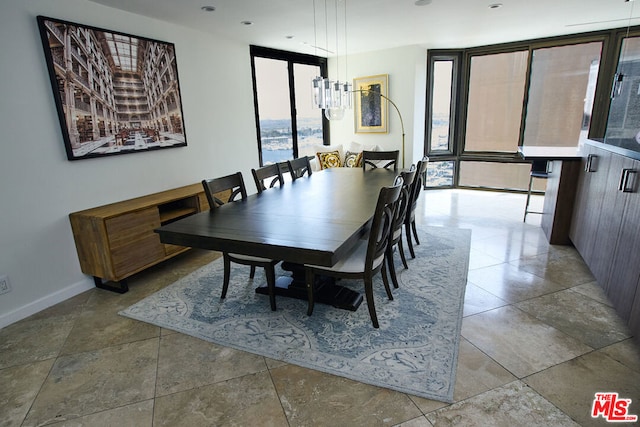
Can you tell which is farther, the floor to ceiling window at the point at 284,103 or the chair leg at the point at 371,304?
the floor to ceiling window at the point at 284,103

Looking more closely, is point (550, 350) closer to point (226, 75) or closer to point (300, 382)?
point (300, 382)

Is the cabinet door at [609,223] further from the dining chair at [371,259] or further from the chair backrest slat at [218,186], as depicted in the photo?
the chair backrest slat at [218,186]

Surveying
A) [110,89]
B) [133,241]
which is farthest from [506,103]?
[133,241]

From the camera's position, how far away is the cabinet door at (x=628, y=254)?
2.12 meters

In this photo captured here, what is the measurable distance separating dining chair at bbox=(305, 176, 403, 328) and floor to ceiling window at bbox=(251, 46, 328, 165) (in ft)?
11.0

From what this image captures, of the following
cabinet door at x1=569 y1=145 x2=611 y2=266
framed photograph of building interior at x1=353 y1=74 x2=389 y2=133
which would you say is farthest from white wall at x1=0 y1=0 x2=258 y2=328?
cabinet door at x1=569 y1=145 x2=611 y2=266

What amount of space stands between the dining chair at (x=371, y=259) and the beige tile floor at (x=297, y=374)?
1.98 feet

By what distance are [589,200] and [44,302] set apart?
4.82 metres

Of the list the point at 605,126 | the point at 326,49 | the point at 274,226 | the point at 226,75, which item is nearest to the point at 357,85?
the point at 326,49

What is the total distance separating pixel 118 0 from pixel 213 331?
9.68 ft

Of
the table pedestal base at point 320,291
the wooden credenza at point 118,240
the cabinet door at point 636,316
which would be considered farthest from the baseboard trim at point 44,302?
the cabinet door at point 636,316

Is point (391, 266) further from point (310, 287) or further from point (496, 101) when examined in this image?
point (496, 101)

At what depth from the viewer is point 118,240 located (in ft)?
9.47

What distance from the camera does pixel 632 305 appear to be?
211 cm
